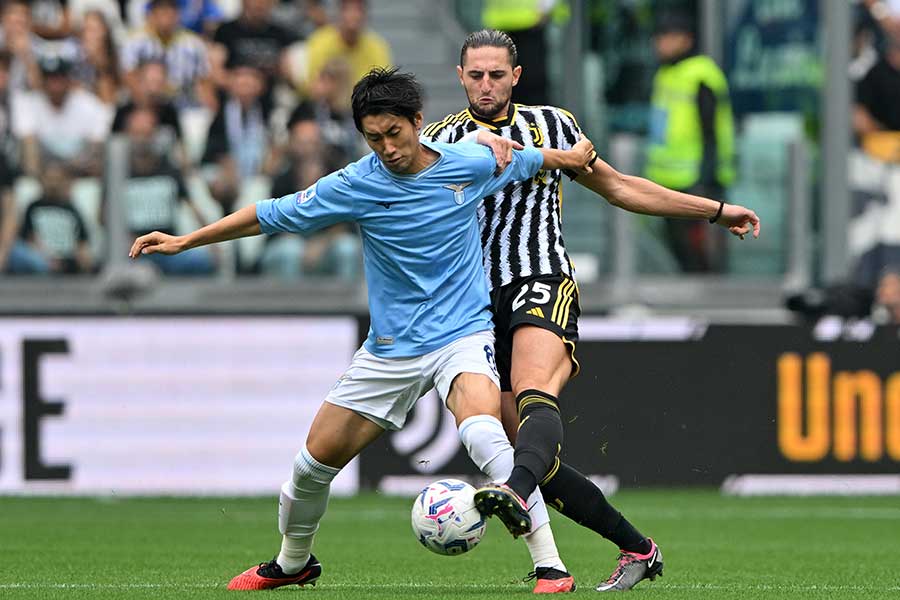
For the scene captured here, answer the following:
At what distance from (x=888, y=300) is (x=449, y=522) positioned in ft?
27.8

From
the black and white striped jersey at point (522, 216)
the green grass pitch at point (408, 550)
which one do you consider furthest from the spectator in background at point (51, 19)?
the black and white striped jersey at point (522, 216)

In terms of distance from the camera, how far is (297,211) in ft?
23.2

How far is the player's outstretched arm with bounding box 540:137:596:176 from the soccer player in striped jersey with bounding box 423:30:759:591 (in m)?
0.10

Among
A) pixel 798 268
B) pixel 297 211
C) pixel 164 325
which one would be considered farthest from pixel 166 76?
pixel 297 211

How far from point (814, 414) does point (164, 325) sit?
4678 mm

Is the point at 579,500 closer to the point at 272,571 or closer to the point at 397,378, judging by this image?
the point at 397,378

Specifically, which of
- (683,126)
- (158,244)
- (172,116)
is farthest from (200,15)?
(158,244)

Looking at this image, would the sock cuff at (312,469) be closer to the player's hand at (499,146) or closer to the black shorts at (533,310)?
the black shorts at (533,310)

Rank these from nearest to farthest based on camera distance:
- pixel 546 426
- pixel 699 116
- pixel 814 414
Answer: pixel 546 426 < pixel 814 414 < pixel 699 116

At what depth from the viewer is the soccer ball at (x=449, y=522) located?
6527mm

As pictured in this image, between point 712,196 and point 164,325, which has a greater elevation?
point 712,196

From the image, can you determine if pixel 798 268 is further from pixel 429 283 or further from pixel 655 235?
pixel 429 283

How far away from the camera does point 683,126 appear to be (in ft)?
47.1

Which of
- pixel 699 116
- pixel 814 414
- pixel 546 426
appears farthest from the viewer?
pixel 699 116
